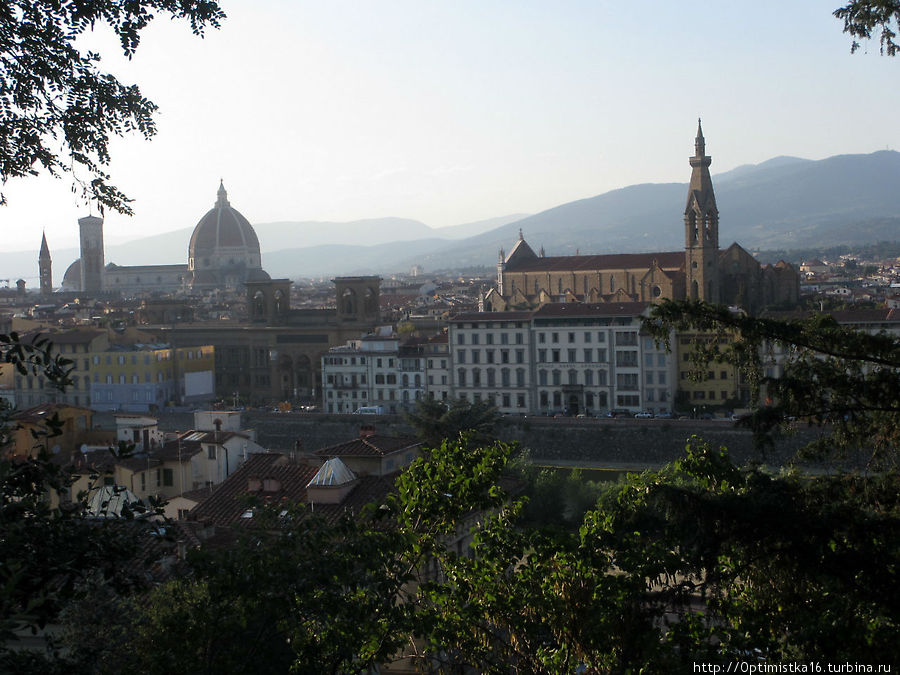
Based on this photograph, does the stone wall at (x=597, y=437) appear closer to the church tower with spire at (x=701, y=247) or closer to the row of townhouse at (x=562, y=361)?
the row of townhouse at (x=562, y=361)

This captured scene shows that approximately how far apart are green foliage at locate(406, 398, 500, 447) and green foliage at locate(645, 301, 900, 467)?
2216cm

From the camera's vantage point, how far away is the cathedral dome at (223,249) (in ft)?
382

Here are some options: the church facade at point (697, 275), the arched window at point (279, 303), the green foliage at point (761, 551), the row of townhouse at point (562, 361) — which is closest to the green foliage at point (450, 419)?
the row of townhouse at point (562, 361)

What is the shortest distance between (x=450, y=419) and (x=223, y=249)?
8877 centimetres

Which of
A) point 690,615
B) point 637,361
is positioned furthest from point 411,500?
point 637,361

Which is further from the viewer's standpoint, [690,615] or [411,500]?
[411,500]

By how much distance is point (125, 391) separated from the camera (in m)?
47.4

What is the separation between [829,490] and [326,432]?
113ft

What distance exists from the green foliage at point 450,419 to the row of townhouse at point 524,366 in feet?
21.6

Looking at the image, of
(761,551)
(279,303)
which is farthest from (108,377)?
(761,551)

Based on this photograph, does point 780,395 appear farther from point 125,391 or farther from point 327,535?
point 125,391

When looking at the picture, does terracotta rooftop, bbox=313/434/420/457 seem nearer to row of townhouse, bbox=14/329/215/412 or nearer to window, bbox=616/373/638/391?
window, bbox=616/373/638/391

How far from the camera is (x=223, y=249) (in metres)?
118

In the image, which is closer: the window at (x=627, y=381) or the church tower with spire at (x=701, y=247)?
the window at (x=627, y=381)
